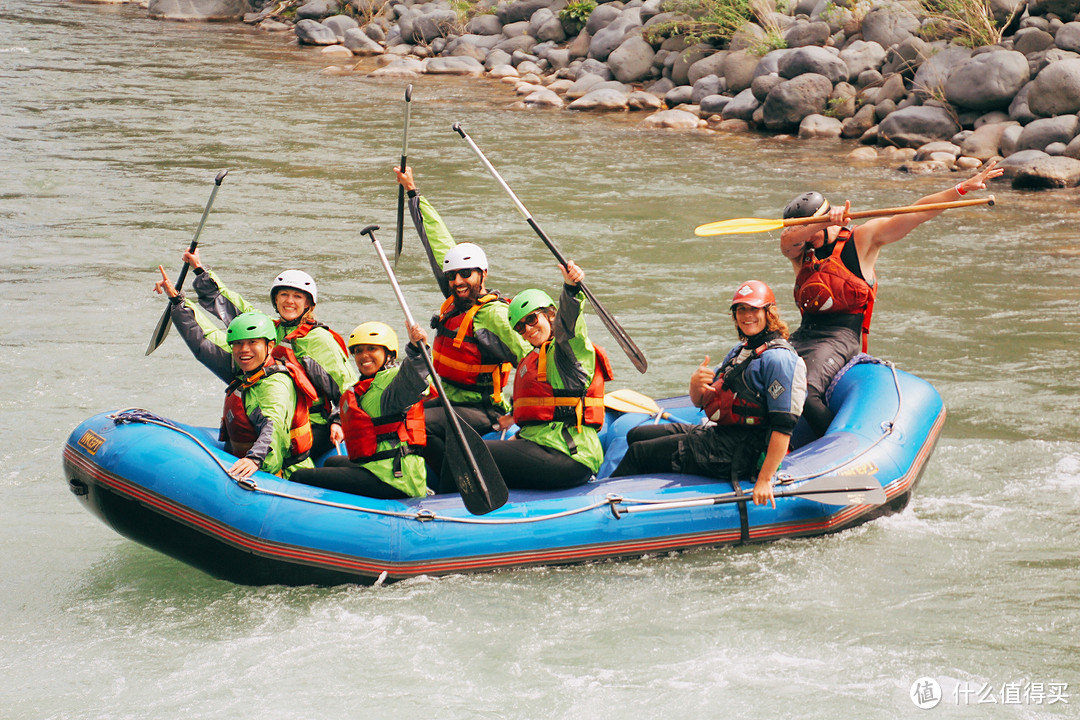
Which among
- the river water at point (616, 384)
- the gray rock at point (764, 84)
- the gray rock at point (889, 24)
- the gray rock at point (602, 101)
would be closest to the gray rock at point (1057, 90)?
the river water at point (616, 384)

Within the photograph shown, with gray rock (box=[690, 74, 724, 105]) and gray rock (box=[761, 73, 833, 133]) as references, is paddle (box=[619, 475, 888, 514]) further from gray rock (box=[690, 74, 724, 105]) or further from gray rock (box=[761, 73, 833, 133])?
gray rock (box=[690, 74, 724, 105])

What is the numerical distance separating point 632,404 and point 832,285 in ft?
3.55

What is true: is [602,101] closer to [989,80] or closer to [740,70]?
[740,70]

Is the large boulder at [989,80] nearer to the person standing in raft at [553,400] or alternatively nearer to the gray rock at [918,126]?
the gray rock at [918,126]

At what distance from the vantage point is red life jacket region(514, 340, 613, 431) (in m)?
4.56

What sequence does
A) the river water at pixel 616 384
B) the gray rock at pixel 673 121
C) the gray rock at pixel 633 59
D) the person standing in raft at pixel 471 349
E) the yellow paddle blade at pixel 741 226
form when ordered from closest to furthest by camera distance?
the river water at pixel 616 384, the person standing in raft at pixel 471 349, the yellow paddle blade at pixel 741 226, the gray rock at pixel 673 121, the gray rock at pixel 633 59

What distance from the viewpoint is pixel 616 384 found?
709 centimetres

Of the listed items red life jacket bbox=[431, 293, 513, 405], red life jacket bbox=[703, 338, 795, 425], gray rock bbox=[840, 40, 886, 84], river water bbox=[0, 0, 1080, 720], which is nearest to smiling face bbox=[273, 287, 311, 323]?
red life jacket bbox=[431, 293, 513, 405]

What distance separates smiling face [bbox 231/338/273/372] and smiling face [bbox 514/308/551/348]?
1029 mm

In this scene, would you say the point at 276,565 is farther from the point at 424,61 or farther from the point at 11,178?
the point at 424,61

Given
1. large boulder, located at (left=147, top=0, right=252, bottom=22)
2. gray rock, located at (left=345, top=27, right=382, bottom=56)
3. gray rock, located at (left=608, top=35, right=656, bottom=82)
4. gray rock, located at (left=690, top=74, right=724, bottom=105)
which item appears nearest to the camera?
gray rock, located at (left=690, top=74, right=724, bottom=105)

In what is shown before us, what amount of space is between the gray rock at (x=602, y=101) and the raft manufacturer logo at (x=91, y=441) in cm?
1172

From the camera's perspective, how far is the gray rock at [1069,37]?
1180 centimetres

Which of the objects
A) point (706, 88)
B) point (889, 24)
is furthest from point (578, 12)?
point (889, 24)
